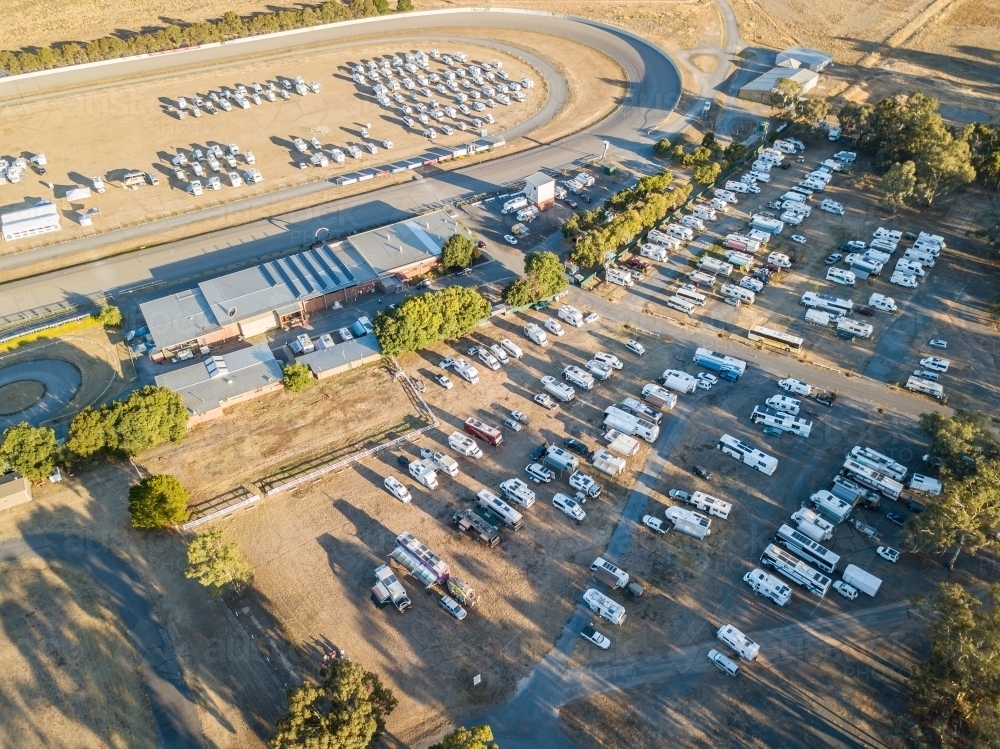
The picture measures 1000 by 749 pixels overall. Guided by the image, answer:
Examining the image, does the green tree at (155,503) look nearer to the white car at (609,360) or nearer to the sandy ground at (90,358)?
the sandy ground at (90,358)

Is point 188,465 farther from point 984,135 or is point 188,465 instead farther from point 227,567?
point 984,135

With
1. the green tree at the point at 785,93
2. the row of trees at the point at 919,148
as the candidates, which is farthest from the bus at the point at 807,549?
the green tree at the point at 785,93

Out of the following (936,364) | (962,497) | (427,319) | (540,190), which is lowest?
(427,319)

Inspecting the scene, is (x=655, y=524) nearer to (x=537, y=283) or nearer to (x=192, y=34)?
(x=537, y=283)

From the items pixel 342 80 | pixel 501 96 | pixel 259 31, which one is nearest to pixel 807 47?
pixel 501 96

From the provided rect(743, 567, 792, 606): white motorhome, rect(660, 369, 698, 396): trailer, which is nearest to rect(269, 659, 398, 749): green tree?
rect(743, 567, 792, 606): white motorhome

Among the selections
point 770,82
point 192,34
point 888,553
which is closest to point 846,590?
point 888,553

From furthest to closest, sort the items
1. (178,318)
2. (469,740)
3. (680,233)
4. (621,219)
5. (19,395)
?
(680,233) < (621,219) < (178,318) < (19,395) < (469,740)
